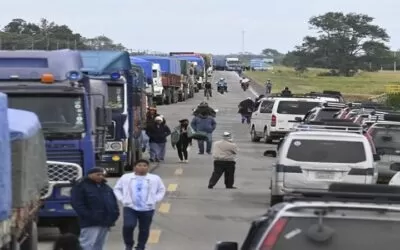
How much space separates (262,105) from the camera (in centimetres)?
4488

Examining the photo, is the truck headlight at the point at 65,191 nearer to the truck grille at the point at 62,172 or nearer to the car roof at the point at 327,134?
the truck grille at the point at 62,172

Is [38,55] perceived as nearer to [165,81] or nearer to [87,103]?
[87,103]

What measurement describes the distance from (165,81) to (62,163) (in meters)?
53.7

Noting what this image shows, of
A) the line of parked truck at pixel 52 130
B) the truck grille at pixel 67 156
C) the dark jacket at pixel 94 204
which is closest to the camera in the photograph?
the line of parked truck at pixel 52 130

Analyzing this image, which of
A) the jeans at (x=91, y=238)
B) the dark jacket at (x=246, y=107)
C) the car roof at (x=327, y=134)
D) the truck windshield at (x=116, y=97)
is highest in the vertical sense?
the truck windshield at (x=116, y=97)

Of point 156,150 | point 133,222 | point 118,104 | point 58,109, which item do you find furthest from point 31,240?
point 156,150

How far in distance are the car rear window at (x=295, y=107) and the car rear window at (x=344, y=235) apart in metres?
35.3

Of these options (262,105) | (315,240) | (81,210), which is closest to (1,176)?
(81,210)

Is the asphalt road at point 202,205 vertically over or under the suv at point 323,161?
under

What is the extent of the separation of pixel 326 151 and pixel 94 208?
8.28 meters

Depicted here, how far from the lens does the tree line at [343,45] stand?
154 m

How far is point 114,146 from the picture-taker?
2750cm

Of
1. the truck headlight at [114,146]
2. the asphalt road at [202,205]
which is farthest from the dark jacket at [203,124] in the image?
the truck headlight at [114,146]

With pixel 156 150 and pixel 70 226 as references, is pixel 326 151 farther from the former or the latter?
pixel 156 150
